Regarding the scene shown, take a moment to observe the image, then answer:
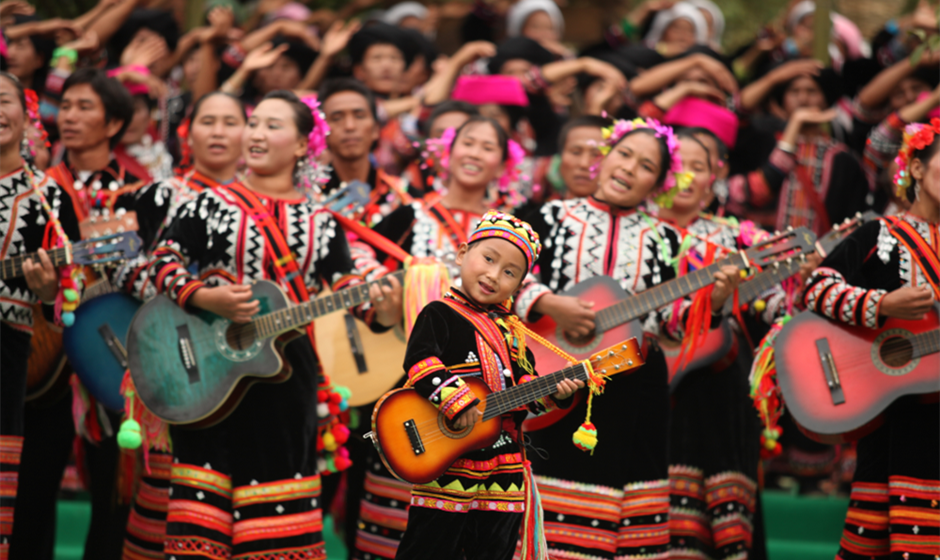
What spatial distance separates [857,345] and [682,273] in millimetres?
952

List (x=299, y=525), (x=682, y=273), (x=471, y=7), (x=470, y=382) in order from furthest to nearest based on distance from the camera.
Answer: (x=471, y=7) < (x=682, y=273) < (x=299, y=525) < (x=470, y=382)

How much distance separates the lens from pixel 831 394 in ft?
13.8

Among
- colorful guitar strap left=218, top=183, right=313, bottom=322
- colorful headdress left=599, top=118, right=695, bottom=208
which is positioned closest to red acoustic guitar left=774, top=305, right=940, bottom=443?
colorful headdress left=599, top=118, right=695, bottom=208

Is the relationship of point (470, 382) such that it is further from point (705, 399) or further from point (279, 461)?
point (705, 399)

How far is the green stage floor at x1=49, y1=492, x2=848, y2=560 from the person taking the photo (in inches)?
239

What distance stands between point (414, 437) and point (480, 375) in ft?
1.11

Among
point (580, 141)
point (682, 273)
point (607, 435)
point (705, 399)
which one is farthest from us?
point (580, 141)

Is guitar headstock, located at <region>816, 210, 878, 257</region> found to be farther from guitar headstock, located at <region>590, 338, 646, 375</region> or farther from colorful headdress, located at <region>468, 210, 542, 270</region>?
colorful headdress, located at <region>468, 210, 542, 270</region>

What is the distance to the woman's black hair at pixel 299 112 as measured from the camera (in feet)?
15.1

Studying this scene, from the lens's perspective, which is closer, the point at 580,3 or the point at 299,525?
the point at 299,525

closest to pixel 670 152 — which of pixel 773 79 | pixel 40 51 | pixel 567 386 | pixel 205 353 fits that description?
pixel 567 386

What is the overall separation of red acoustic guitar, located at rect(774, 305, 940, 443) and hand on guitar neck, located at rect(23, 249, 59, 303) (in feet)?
10.1

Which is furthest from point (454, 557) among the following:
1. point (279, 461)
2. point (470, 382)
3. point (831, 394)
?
point (831, 394)

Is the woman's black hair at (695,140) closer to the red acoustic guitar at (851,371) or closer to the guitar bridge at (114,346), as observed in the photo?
the red acoustic guitar at (851,371)
